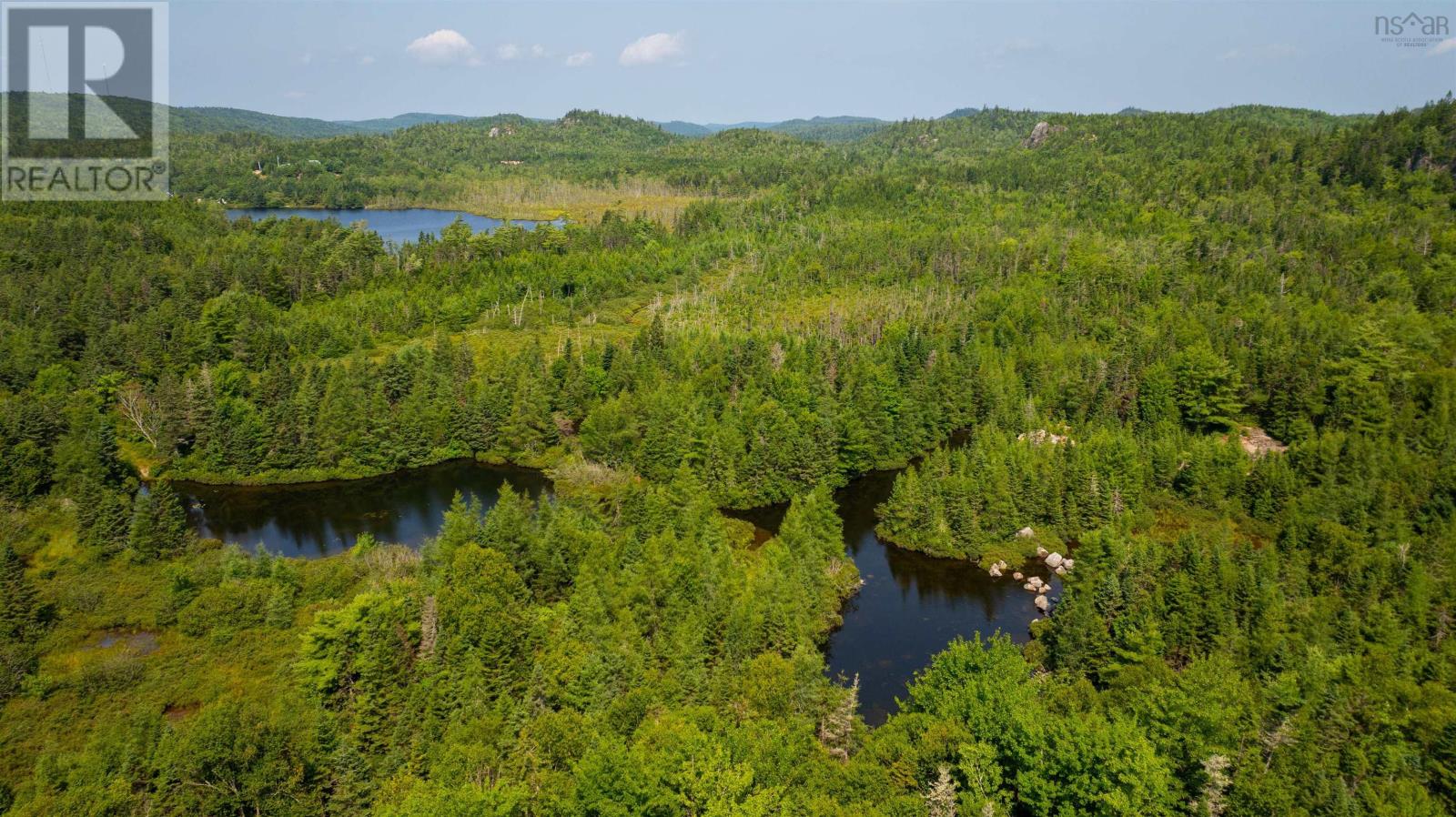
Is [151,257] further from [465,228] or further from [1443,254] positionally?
[1443,254]

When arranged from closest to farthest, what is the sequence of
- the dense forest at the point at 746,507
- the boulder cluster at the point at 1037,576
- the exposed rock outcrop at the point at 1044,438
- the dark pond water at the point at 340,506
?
the dense forest at the point at 746,507 → the boulder cluster at the point at 1037,576 → the dark pond water at the point at 340,506 → the exposed rock outcrop at the point at 1044,438

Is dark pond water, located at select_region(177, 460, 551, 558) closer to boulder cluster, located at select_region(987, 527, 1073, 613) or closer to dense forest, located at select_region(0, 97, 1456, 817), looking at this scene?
dense forest, located at select_region(0, 97, 1456, 817)

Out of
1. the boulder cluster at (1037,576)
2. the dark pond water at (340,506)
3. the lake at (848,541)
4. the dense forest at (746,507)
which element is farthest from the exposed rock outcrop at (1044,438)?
the dark pond water at (340,506)

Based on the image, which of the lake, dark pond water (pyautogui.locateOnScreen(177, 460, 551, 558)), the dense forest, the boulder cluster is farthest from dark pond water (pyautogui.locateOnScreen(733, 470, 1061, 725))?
dark pond water (pyautogui.locateOnScreen(177, 460, 551, 558))

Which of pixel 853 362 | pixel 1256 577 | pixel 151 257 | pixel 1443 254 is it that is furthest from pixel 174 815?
pixel 1443 254

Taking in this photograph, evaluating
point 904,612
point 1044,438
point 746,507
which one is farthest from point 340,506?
point 1044,438

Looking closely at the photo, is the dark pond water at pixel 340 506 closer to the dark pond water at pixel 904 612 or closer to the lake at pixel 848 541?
the lake at pixel 848 541
